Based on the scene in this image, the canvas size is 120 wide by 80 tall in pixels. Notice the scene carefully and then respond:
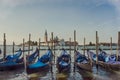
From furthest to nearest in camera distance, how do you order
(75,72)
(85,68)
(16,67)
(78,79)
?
(16,67), (75,72), (85,68), (78,79)

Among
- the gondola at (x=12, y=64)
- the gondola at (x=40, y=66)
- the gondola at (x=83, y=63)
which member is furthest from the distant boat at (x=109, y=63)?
the gondola at (x=12, y=64)

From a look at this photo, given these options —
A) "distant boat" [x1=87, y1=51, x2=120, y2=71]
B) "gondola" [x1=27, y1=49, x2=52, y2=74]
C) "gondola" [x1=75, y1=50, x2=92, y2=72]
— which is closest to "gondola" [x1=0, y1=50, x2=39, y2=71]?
"gondola" [x1=27, y1=49, x2=52, y2=74]

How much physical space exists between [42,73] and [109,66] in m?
6.24

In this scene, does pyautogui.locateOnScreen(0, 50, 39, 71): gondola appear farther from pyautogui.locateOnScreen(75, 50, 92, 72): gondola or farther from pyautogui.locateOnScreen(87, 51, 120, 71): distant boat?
pyautogui.locateOnScreen(87, 51, 120, 71): distant boat

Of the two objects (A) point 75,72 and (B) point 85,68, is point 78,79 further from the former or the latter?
(A) point 75,72

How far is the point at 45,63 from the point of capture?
22.2 metres

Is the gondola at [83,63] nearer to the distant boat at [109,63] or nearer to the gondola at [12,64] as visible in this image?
the distant boat at [109,63]

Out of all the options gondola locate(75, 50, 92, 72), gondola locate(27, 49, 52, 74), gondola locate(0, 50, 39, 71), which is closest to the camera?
gondola locate(27, 49, 52, 74)

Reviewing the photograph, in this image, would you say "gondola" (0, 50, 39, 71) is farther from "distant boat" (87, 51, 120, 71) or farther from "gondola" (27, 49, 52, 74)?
"distant boat" (87, 51, 120, 71)

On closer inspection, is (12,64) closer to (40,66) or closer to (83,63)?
(40,66)

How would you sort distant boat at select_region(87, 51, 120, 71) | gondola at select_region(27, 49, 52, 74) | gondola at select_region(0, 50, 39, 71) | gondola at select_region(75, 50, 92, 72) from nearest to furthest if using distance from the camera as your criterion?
1. gondola at select_region(27, 49, 52, 74)
2. gondola at select_region(75, 50, 92, 72)
3. distant boat at select_region(87, 51, 120, 71)
4. gondola at select_region(0, 50, 39, 71)

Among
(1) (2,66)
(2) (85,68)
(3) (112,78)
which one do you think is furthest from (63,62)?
(1) (2,66)

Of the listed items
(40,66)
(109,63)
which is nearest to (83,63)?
(109,63)

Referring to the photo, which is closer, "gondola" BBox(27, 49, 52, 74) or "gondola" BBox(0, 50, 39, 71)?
"gondola" BBox(27, 49, 52, 74)
